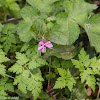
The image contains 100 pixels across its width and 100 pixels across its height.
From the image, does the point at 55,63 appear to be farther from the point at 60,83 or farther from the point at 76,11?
the point at 76,11

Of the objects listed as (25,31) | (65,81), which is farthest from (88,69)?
(25,31)

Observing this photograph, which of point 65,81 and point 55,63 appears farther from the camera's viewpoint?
point 55,63

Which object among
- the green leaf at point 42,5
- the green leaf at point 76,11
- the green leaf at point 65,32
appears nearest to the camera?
the green leaf at point 65,32

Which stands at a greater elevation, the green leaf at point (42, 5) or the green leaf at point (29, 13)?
the green leaf at point (42, 5)

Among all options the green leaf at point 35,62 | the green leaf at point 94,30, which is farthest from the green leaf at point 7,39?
the green leaf at point 94,30

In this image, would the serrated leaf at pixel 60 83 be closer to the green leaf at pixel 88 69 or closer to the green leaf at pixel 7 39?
the green leaf at pixel 88 69

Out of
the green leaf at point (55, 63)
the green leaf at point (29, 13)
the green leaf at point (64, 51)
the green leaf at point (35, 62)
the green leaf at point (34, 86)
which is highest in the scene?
the green leaf at point (29, 13)
